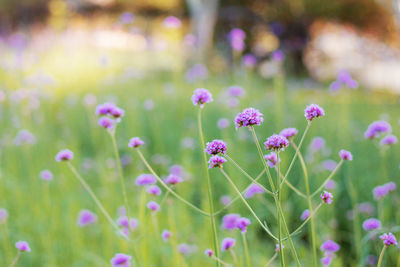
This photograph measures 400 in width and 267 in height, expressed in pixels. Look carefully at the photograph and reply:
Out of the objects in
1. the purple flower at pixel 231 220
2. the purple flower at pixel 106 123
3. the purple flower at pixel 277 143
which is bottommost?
the purple flower at pixel 231 220

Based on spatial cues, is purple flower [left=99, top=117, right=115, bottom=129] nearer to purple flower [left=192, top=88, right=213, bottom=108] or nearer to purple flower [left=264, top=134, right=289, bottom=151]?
purple flower [left=192, top=88, right=213, bottom=108]

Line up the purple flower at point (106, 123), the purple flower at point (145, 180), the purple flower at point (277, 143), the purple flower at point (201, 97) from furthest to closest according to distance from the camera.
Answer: the purple flower at point (145, 180) → the purple flower at point (106, 123) → the purple flower at point (201, 97) → the purple flower at point (277, 143)

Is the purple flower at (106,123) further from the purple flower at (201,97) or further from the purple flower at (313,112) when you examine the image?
the purple flower at (313,112)

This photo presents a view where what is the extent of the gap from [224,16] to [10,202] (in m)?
12.7

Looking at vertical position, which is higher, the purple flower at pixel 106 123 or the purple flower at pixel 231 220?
the purple flower at pixel 106 123

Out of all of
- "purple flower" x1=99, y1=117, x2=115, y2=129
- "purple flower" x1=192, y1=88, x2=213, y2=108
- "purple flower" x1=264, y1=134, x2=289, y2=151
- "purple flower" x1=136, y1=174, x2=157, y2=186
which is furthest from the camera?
"purple flower" x1=136, y1=174, x2=157, y2=186

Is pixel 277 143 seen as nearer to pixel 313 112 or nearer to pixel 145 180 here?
pixel 313 112

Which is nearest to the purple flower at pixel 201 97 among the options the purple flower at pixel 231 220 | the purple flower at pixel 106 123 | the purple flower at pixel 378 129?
the purple flower at pixel 106 123

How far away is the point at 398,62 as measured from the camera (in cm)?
1125

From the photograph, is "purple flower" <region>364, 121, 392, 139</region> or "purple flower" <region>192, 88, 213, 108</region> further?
"purple flower" <region>364, 121, 392, 139</region>

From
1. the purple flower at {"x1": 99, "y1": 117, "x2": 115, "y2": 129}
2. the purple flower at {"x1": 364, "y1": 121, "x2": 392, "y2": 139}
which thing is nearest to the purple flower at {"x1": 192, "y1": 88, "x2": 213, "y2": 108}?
the purple flower at {"x1": 99, "y1": 117, "x2": 115, "y2": 129}

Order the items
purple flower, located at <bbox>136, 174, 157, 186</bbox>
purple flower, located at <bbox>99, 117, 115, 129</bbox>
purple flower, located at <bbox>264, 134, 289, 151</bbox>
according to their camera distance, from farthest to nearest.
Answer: purple flower, located at <bbox>136, 174, 157, 186</bbox> < purple flower, located at <bbox>99, 117, 115, 129</bbox> < purple flower, located at <bbox>264, 134, 289, 151</bbox>

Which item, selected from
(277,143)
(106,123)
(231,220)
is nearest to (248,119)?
Result: (277,143)

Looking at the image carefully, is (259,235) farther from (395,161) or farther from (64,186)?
(64,186)
